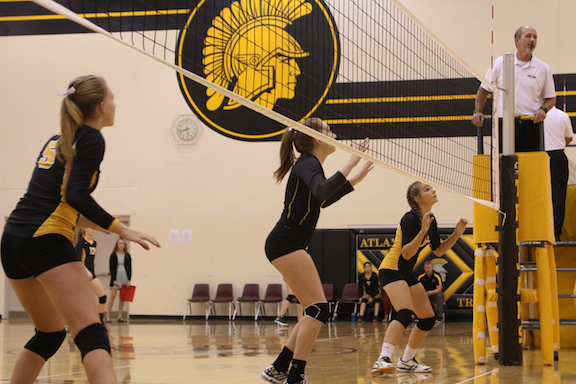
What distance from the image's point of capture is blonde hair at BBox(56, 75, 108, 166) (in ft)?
8.71

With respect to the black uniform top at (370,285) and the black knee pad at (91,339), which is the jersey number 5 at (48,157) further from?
the black uniform top at (370,285)

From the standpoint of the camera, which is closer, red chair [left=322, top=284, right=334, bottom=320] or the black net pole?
the black net pole

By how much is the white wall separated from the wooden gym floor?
449cm

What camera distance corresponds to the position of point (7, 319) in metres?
15.3

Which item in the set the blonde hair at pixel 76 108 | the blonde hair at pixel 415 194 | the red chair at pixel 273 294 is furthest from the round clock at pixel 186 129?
the blonde hair at pixel 76 108

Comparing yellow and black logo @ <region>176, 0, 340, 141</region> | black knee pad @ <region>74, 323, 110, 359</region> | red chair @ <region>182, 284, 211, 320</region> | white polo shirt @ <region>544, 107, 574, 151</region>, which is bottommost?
red chair @ <region>182, 284, 211, 320</region>

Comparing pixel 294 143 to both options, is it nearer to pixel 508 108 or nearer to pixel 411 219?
pixel 411 219

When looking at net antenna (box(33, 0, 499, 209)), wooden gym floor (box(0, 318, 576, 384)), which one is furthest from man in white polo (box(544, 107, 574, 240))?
net antenna (box(33, 0, 499, 209))

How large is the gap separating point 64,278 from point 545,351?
438 centimetres

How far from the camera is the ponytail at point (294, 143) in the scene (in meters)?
4.05

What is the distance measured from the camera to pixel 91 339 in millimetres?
2510

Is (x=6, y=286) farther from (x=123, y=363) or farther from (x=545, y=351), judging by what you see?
(x=545, y=351)

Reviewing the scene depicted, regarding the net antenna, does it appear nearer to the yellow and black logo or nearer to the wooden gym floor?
the yellow and black logo

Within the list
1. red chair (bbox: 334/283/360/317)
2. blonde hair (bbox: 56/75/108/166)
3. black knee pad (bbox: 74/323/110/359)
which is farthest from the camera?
red chair (bbox: 334/283/360/317)
